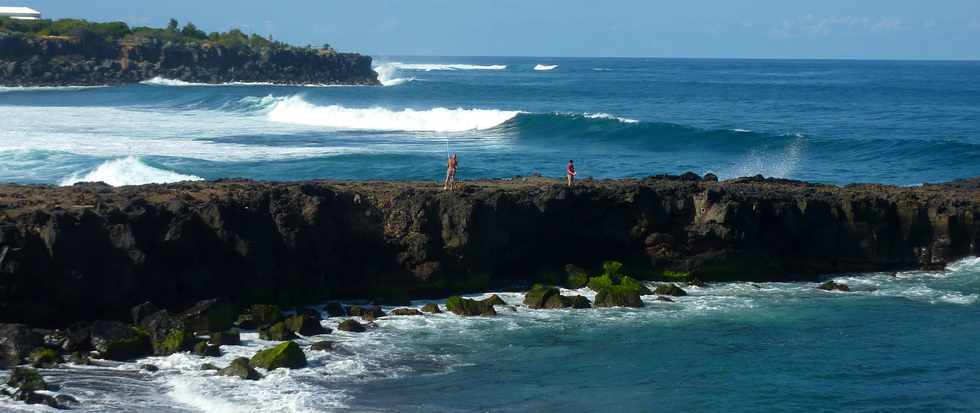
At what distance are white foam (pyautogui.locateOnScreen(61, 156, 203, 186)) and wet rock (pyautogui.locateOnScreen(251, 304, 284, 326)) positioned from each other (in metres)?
14.1

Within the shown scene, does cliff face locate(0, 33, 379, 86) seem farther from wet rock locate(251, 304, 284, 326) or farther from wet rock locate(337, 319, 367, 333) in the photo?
wet rock locate(337, 319, 367, 333)

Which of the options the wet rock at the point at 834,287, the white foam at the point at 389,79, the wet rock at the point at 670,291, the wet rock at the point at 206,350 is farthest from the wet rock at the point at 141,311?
the white foam at the point at 389,79

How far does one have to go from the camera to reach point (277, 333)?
18.5 m

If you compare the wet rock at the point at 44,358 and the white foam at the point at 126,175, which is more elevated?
the white foam at the point at 126,175

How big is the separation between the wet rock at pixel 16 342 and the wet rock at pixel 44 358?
6.0 inches

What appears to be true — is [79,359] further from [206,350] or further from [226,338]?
[226,338]

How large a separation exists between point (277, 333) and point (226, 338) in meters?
0.80

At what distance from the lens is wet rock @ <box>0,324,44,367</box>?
16.7 meters

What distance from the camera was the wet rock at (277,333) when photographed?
60.5 ft

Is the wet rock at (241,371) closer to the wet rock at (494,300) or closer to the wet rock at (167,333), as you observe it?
the wet rock at (167,333)

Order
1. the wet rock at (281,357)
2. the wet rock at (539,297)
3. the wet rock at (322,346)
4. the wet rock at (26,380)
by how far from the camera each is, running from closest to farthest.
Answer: the wet rock at (26,380)
the wet rock at (281,357)
the wet rock at (322,346)
the wet rock at (539,297)

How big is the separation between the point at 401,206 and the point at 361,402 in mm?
7599

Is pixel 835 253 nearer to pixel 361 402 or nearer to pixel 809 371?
pixel 809 371

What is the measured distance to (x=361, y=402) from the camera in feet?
50.8
